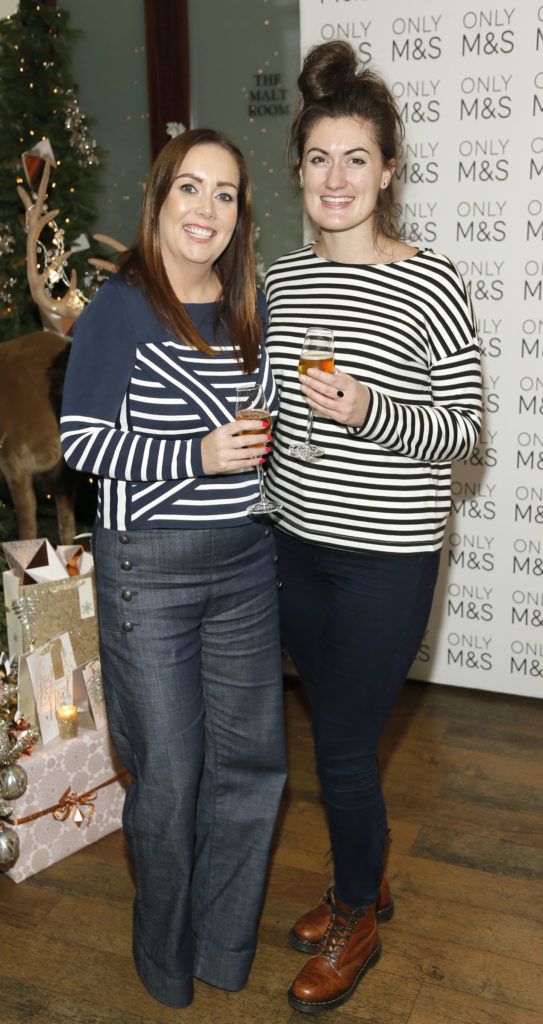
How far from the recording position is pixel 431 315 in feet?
6.28

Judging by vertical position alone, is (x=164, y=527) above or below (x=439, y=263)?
below

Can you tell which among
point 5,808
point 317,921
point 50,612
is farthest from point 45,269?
point 317,921

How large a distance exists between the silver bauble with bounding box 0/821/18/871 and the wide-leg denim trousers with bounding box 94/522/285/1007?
0.47 metres

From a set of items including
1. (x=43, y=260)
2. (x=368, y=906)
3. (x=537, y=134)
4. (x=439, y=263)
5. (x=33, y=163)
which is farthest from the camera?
(x=43, y=260)

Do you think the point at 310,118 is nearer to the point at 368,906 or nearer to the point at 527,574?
the point at 368,906

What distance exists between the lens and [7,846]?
2.47 m

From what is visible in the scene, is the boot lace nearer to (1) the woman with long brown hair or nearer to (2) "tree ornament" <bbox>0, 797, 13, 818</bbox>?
(1) the woman with long brown hair

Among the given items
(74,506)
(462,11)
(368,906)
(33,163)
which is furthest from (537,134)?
(368,906)

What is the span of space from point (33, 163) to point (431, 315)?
1992 mm

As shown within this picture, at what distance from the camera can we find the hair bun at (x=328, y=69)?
1.96 meters

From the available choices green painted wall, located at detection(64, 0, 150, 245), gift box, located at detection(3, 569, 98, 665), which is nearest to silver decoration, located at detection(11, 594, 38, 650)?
gift box, located at detection(3, 569, 98, 665)

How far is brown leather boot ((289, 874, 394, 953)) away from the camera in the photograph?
7.55 ft

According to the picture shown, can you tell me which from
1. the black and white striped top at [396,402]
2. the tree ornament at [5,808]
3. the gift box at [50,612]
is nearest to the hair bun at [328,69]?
the black and white striped top at [396,402]

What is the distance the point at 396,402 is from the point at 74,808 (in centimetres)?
145
